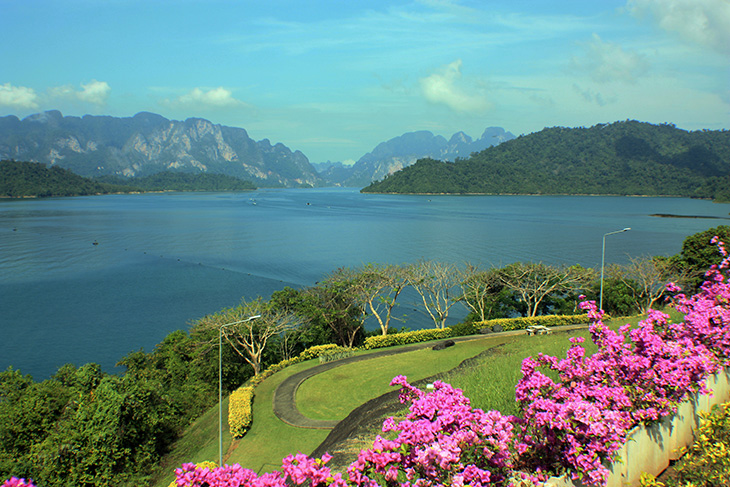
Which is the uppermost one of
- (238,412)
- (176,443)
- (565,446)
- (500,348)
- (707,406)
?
(565,446)

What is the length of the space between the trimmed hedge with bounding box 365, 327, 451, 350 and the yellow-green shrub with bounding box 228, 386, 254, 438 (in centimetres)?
1011

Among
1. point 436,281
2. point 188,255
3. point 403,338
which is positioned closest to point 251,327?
point 403,338

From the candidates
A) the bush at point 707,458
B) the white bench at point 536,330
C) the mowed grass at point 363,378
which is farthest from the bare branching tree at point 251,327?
the bush at point 707,458

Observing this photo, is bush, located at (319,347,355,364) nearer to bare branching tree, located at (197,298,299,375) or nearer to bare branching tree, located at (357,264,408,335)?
bare branching tree, located at (197,298,299,375)

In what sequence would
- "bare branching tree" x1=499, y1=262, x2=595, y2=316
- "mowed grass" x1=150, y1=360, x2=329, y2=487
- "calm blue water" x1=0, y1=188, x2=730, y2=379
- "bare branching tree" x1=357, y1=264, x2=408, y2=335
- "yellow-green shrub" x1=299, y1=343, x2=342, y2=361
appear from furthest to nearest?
"bare branching tree" x1=499, y1=262, x2=595, y2=316, "calm blue water" x1=0, y1=188, x2=730, y2=379, "bare branching tree" x1=357, y1=264, x2=408, y2=335, "yellow-green shrub" x1=299, y1=343, x2=342, y2=361, "mowed grass" x1=150, y1=360, x2=329, y2=487

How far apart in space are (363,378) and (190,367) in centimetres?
1219

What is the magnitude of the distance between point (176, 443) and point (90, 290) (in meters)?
34.0

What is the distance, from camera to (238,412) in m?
18.8

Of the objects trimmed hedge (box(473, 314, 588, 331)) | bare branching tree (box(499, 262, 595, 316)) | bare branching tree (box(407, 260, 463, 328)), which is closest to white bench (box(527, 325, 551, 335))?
trimmed hedge (box(473, 314, 588, 331))

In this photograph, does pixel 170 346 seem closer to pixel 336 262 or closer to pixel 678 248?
pixel 336 262

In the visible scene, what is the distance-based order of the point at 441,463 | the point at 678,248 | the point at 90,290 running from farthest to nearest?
the point at 678,248
the point at 90,290
the point at 441,463

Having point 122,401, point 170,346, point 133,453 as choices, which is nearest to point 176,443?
point 133,453

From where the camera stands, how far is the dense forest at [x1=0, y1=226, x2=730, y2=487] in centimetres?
1670

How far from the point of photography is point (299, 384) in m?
21.8
